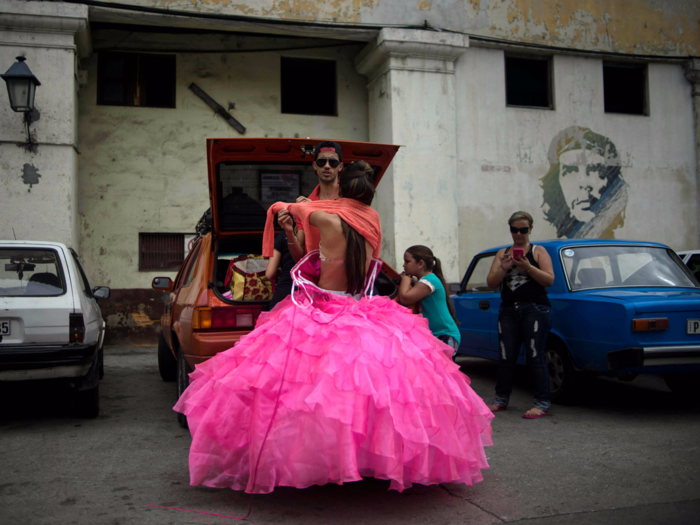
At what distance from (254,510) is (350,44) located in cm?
1070

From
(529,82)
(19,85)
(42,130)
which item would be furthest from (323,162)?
(529,82)

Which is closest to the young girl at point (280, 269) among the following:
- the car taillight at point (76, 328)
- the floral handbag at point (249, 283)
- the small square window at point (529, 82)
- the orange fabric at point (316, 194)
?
the orange fabric at point (316, 194)

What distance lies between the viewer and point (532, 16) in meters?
12.3

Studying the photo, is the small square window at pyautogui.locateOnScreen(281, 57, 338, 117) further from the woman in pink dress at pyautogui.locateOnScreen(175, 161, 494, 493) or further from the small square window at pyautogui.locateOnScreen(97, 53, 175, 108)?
the woman in pink dress at pyautogui.locateOnScreen(175, 161, 494, 493)

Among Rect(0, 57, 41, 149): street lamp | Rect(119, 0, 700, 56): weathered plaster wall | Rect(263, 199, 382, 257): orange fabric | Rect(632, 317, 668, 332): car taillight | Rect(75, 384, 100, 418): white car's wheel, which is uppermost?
Rect(119, 0, 700, 56): weathered plaster wall

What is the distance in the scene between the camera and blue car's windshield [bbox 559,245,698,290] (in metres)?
6.07

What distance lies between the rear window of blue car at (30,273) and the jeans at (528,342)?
3803mm

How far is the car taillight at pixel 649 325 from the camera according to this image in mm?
5184

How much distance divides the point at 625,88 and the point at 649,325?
387 inches

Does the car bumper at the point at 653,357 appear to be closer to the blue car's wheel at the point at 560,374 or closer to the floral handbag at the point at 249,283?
the blue car's wheel at the point at 560,374

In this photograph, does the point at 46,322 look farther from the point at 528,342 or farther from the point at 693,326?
the point at 693,326

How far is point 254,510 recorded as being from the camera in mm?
3260

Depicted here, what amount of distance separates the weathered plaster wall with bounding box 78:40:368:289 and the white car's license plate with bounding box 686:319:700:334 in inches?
325

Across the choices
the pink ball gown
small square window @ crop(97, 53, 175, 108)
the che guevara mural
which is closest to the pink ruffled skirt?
the pink ball gown
